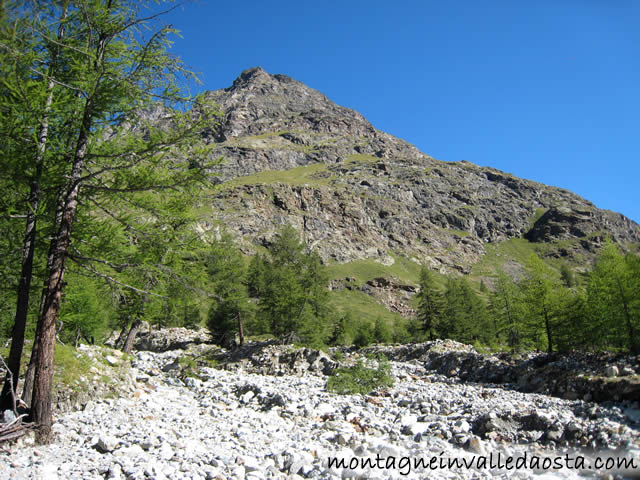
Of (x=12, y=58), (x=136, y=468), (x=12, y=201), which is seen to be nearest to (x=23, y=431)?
(x=136, y=468)

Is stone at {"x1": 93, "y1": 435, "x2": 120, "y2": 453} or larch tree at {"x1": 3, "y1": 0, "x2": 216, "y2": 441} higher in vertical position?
larch tree at {"x1": 3, "y1": 0, "x2": 216, "y2": 441}

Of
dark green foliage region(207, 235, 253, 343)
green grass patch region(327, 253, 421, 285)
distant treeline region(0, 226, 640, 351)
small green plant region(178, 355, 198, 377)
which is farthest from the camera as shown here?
green grass patch region(327, 253, 421, 285)

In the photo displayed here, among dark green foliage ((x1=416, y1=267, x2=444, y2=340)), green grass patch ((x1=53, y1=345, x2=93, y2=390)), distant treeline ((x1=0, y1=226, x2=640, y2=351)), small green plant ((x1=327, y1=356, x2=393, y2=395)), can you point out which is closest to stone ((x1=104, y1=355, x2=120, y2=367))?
green grass patch ((x1=53, y1=345, x2=93, y2=390))

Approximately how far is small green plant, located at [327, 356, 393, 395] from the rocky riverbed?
1690mm

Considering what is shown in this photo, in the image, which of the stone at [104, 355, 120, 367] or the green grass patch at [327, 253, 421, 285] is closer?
the stone at [104, 355, 120, 367]

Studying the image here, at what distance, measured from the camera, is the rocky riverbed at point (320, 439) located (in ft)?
19.5

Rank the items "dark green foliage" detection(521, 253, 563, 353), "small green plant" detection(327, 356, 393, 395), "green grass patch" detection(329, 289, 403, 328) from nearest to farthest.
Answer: "small green plant" detection(327, 356, 393, 395) → "dark green foliage" detection(521, 253, 563, 353) → "green grass patch" detection(329, 289, 403, 328)

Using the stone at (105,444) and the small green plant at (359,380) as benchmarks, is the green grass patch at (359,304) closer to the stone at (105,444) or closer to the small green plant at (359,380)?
the small green plant at (359,380)

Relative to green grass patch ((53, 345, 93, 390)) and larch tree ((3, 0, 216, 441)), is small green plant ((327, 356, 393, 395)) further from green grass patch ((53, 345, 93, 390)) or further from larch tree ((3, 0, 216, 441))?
larch tree ((3, 0, 216, 441))

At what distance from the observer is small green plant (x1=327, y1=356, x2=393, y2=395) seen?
1384 centimetres

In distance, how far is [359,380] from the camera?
14.6 metres

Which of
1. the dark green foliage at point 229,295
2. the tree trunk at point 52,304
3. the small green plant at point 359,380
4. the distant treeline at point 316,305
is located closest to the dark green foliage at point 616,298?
the distant treeline at point 316,305

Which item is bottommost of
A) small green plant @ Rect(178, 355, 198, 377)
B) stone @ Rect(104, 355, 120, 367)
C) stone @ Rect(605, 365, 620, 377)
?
small green plant @ Rect(178, 355, 198, 377)

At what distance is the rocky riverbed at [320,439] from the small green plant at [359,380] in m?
1.69
